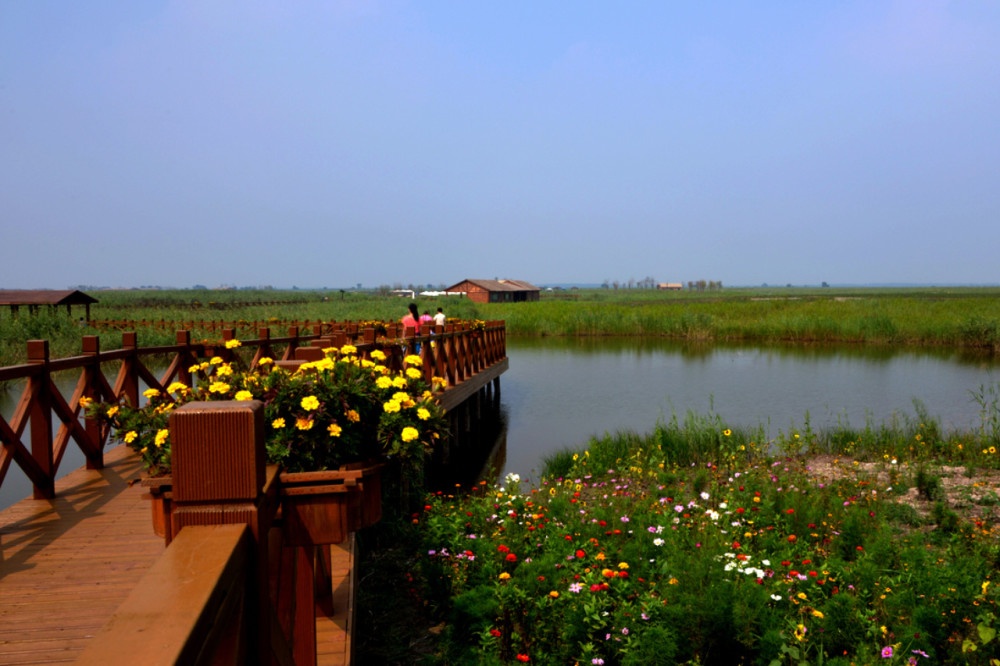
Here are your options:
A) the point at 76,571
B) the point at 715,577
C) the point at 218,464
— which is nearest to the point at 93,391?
the point at 76,571

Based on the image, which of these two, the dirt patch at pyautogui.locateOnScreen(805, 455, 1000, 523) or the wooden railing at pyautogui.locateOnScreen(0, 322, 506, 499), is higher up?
the wooden railing at pyautogui.locateOnScreen(0, 322, 506, 499)

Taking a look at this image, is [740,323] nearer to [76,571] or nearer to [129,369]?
[129,369]

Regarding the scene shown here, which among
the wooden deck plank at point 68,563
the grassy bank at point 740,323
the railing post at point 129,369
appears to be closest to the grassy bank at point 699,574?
the wooden deck plank at point 68,563

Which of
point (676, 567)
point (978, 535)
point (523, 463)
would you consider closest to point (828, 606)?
point (676, 567)

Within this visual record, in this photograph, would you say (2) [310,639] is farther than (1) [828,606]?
No

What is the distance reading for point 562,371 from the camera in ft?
83.8

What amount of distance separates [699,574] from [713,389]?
649 inches

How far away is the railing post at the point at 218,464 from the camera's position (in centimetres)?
145

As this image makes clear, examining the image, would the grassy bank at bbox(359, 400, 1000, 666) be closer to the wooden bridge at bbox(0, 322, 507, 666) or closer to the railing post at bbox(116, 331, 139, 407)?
the wooden bridge at bbox(0, 322, 507, 666)

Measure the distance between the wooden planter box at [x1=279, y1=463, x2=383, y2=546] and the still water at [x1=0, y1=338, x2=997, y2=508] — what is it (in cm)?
896

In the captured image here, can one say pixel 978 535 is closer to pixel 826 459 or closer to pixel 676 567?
pixel 676 567

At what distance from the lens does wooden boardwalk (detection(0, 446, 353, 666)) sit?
3.27 meters

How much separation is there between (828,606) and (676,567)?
103 centimetres

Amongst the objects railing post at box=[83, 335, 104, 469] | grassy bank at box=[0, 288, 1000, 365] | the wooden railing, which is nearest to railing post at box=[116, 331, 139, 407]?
the wooden railing
